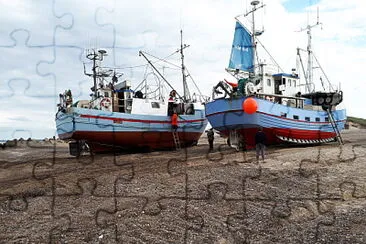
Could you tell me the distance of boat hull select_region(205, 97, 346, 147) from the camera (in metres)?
21.3

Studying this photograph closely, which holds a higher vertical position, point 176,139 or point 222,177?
point 176,139

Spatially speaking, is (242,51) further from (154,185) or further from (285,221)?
(285,221)

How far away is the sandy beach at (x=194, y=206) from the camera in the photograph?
7.58 meters

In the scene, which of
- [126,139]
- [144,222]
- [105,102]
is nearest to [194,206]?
[144,222]

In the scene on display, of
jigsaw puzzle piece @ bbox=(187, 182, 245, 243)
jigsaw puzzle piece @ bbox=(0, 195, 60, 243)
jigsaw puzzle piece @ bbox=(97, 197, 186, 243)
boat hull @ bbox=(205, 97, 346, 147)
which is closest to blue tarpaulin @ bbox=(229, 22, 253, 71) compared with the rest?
boat hull @ bbox=(205, 97, 346, 147)

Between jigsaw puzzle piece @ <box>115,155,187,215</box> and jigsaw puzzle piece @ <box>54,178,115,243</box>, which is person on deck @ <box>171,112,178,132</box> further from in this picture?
jigsaw puzzle piece @ <box>54,178,115,243</box>

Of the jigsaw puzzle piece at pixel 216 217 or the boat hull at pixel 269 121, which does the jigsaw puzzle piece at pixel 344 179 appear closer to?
the jigsaw puzzle piece at pixel 216 217

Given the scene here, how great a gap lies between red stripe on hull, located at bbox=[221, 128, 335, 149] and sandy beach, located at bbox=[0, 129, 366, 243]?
677 centimetres

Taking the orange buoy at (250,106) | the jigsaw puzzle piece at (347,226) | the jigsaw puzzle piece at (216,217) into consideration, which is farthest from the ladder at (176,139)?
the jigsaw puzzle piece at (347,226)

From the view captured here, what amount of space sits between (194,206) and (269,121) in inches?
531

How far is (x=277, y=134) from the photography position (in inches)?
883

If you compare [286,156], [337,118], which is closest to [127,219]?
[286,156]

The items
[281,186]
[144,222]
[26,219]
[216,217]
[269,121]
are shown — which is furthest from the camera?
[269,121]

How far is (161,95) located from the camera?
26797mm
